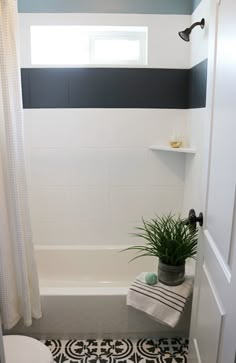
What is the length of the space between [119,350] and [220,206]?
1.31 metres

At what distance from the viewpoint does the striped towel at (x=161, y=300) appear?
5.39ft

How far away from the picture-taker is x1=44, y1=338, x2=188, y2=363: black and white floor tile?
177 cm

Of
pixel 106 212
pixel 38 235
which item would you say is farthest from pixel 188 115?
pixel 38 235

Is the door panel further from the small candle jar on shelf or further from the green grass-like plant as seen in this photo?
the small candle jar on shelf

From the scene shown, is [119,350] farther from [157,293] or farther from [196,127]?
[196,127]

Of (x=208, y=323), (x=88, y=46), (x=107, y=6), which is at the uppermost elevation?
(x=107, y=6)

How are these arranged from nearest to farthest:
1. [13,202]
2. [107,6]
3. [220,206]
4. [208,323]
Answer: [220,206]
[208,323]
[13,202]
[107,6]

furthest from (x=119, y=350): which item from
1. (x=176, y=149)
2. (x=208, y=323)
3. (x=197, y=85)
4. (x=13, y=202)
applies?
(x=197, y=85)

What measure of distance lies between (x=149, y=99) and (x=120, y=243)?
1246 millimetres

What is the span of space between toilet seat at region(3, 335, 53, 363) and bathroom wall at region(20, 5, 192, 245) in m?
1.16

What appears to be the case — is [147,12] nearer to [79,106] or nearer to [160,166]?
[79,106]

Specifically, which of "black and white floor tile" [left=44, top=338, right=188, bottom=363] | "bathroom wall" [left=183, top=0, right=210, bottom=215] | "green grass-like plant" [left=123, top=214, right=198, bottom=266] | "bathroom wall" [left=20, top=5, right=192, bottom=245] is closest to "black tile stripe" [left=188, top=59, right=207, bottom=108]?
"bathroom wall" [left=183, top=0, right=210, bottom=215]

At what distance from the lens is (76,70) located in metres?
Result: 2.22

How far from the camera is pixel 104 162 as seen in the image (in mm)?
2381
